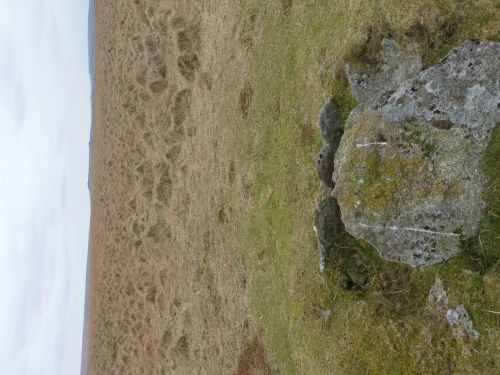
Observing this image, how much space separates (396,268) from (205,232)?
5.68m

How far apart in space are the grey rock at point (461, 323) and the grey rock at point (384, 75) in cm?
248

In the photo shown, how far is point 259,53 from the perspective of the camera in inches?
409

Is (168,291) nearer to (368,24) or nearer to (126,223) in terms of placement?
(126,223)

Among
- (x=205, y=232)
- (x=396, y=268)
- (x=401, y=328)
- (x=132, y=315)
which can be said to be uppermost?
(x=396, y=268)

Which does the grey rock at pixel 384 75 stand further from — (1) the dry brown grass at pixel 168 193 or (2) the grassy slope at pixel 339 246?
(1) the dry brown grass at pixel 168 193

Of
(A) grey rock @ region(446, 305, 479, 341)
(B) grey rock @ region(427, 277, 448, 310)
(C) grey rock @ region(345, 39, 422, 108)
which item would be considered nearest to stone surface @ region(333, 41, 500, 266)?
(B) grey rock @ region(427, 277, 448, 310)

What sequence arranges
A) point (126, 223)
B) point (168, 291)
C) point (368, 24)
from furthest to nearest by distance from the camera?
point (126, 223)
point (168, 291)
point (368, 24)

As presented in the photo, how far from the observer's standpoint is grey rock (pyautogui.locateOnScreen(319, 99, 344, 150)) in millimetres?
7289

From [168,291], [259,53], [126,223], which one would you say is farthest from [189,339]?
[259,53]

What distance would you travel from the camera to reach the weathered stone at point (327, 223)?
7.34 meters

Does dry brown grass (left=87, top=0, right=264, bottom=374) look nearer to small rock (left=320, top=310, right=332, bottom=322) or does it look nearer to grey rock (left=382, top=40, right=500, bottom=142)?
small rock (left=320, top=310, right=332, bottom=322)

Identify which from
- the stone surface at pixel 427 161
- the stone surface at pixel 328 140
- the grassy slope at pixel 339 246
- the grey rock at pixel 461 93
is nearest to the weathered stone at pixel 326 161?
the stone surface at pixel 328 140

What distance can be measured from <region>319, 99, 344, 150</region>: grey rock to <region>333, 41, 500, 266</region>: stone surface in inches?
43.3

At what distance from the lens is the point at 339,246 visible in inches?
292
